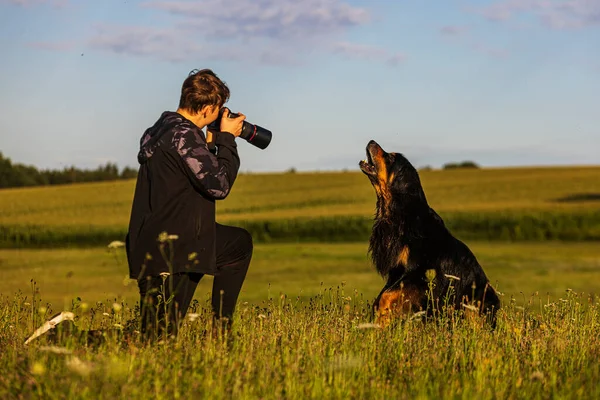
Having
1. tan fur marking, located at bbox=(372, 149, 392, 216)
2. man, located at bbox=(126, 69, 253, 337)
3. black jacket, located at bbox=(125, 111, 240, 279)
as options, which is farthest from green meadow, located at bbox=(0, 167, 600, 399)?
tan fur marking, located at bbox=(372, 149, 392, 216)

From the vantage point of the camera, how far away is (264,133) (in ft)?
21.6

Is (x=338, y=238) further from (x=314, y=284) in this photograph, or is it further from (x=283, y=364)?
(x=283, y=364)

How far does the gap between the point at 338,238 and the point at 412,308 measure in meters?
23.9

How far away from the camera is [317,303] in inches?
303

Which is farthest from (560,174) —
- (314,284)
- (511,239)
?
(314,284)

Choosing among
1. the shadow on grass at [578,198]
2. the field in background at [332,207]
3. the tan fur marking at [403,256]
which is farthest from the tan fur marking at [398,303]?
the shadow on grass at [578,198]

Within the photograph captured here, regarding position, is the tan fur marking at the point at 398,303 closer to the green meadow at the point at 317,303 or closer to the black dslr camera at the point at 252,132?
the green meadow at the point at 317,303

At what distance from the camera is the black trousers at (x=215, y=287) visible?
19.1ft

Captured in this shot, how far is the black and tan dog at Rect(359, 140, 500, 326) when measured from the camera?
23.7ft

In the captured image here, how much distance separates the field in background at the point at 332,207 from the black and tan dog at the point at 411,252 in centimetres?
2337

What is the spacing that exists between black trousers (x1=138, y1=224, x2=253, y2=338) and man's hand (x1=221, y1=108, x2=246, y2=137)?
0.76 metres

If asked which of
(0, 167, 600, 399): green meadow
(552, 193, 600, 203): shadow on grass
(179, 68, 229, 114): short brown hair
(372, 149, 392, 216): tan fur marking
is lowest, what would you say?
(0, 167, 600, 399): green meadow

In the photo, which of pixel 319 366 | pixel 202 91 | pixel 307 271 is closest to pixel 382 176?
pixel 202 91

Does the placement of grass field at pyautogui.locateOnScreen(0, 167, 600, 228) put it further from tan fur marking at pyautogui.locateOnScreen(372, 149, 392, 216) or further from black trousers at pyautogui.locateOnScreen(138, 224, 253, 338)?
black trousers at pyautogui.locateOnScreen(138, 224, 253, 338)
